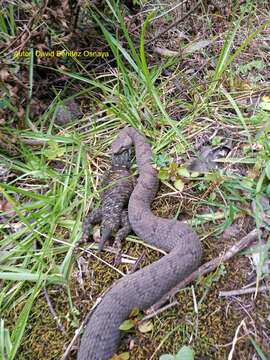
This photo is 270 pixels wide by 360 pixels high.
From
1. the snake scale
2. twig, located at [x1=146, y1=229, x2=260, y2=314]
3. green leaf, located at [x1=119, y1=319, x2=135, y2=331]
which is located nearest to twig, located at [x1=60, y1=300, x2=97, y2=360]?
the snake scale

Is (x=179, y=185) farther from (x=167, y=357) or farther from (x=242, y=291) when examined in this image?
(x=167, y=357)

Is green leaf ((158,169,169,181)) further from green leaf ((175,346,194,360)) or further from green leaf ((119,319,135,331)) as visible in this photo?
green leaf ((175,346,194,360))

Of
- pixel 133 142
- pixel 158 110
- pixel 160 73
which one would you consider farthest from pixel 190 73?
pixel 133 142

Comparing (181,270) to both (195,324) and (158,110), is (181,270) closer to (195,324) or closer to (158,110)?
(195,324)

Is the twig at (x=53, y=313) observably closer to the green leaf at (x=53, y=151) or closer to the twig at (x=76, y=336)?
the twig at (x=76, y=336)

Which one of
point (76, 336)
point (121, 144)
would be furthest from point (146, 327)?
point (121, 144)
